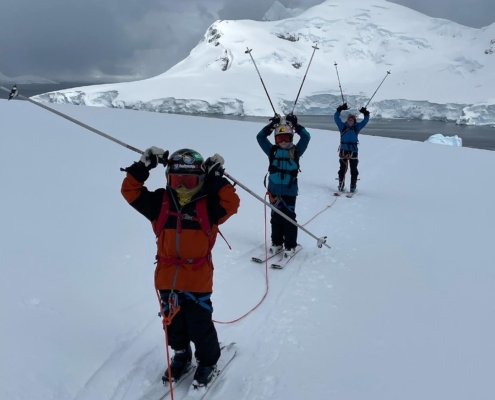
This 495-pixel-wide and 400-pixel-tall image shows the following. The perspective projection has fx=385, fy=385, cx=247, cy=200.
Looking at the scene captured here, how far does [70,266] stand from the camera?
3543mm

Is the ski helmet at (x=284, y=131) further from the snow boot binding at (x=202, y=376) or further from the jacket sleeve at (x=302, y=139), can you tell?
the snow boot binding at (x=202, y=376)

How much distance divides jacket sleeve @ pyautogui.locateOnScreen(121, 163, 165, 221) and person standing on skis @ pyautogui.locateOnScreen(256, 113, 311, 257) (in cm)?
227

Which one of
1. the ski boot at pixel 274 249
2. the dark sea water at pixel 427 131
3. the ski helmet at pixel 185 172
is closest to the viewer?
the ski helmet at pixel 185 172

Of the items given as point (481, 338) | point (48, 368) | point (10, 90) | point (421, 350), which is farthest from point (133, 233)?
point (481, 338)

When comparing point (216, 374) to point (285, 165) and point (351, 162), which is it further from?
point (351, 162)

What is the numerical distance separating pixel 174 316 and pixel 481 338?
238cm

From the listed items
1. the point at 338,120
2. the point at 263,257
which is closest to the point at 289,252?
the point at 263,257

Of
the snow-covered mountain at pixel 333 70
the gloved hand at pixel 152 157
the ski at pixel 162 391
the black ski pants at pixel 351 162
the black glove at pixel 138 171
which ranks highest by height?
the snow-covered mountain at pixel 333 70

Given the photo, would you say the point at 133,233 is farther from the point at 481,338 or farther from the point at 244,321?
the point at 481,338

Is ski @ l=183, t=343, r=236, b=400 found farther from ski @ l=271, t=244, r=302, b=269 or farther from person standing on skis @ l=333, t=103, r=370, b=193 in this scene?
person standing on skis @ l=333, t=103, r=370, b=193

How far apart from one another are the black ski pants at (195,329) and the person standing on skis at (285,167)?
7.39 feet

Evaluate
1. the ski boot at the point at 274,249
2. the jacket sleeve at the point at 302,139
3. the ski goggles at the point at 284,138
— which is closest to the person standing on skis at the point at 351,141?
the jacket sleeve at the point at 302,139

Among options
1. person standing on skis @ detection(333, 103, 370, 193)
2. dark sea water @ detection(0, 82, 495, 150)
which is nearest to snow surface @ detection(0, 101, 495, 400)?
person standing on skis @ detection(333, 103, 370, 193)

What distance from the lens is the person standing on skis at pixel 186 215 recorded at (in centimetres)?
225
